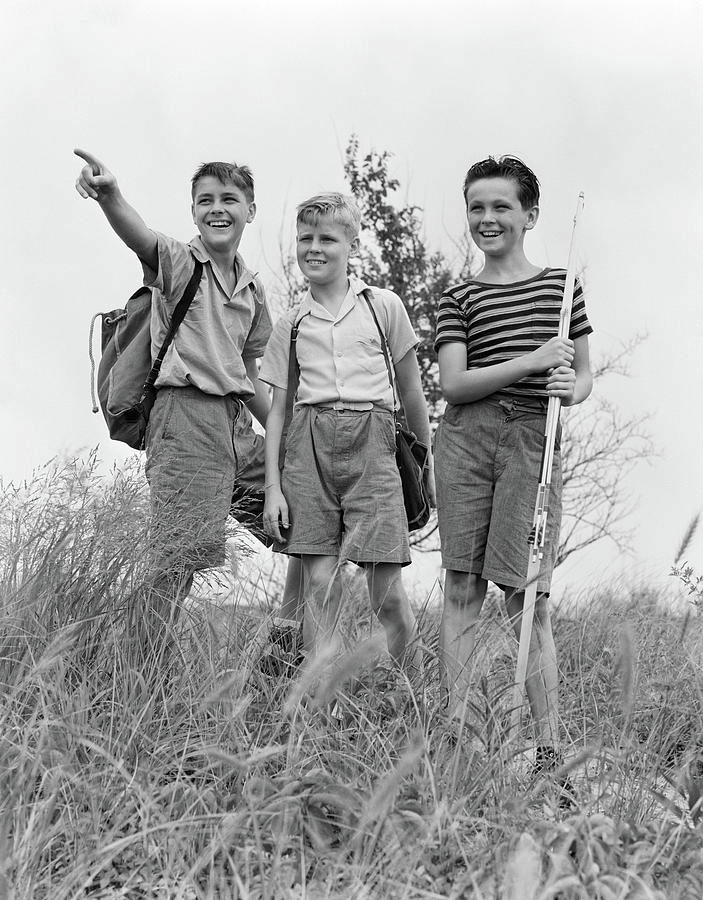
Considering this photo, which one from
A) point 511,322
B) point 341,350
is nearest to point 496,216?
point 511,322

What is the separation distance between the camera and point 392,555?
13.1ft

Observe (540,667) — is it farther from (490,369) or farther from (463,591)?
(490,369)

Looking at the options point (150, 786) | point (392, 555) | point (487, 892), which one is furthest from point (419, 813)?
point (392, 555)

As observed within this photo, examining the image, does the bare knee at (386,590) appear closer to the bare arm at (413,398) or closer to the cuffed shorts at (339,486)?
the cuffed shorts at (339,486)

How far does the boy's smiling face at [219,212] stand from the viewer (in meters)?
4.33

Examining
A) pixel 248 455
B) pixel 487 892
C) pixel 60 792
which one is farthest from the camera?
pixel 248 455

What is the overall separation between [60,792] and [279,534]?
1.27m

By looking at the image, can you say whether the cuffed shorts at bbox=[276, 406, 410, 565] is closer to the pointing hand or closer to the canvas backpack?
the canvas backpack

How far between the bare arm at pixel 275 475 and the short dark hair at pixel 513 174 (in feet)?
3.34

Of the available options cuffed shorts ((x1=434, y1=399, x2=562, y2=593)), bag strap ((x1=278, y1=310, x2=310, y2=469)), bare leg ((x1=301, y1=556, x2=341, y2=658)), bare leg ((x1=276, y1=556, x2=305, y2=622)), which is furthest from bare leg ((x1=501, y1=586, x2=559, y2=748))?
bag strap ((x1=278, y1=310, x2=310, y2=469))

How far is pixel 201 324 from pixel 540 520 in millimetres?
1496

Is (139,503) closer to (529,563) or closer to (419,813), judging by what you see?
(529,563)

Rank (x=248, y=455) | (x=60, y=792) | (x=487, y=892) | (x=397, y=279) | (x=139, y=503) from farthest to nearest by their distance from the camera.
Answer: (x=397, y=279), (x=248, y=455), (x=139, y=503), (x=60, y=792), (x=487, y=892)

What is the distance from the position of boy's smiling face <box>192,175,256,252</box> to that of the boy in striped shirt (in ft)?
3.11
